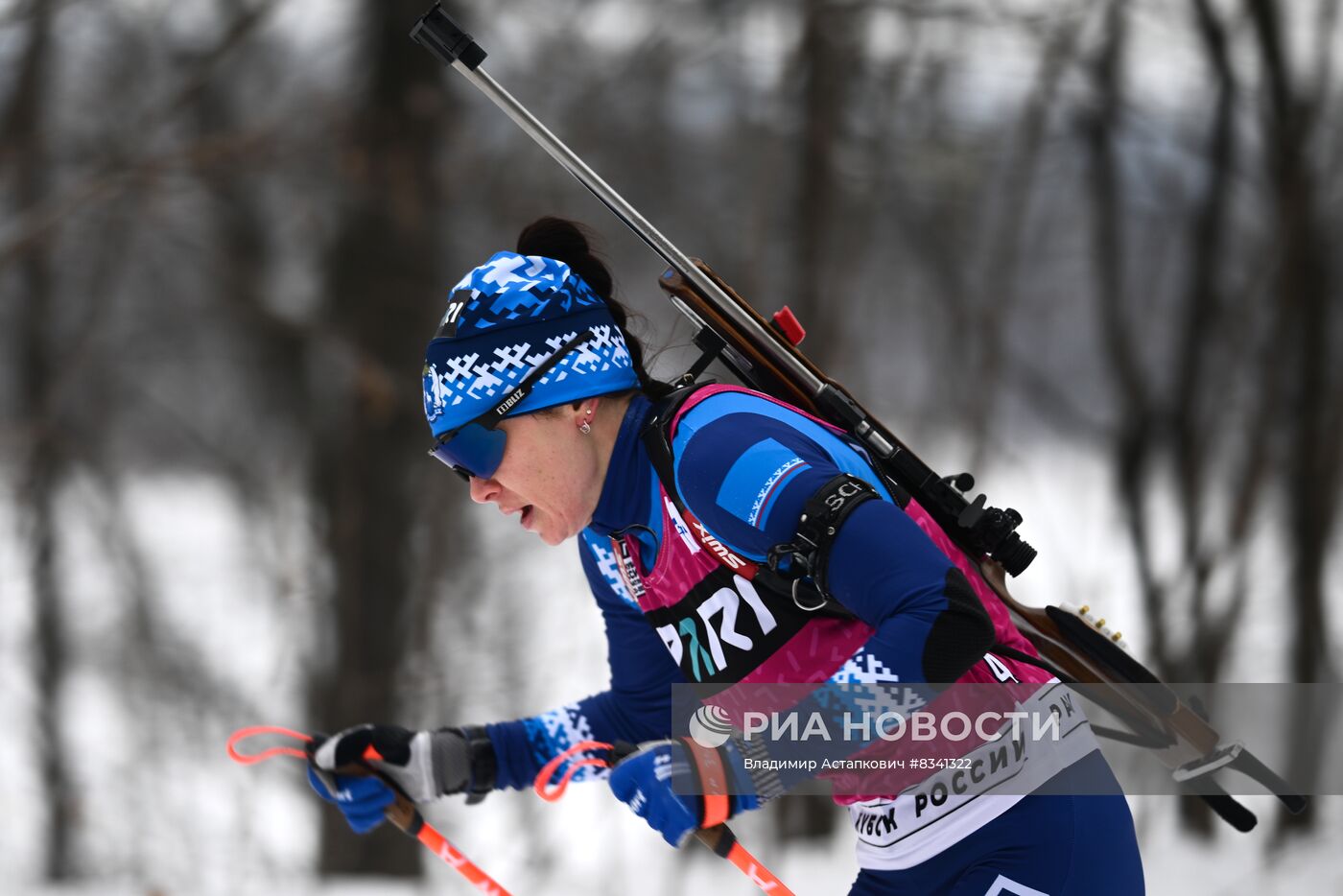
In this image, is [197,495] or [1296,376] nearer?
[1296,376]

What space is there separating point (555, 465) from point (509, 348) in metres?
0.18

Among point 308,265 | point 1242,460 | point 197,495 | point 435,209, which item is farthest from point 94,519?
point 1242,460

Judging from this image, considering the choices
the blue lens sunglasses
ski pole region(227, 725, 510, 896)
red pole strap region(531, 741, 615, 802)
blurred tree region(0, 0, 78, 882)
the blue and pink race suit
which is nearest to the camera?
the blue and pink race suit

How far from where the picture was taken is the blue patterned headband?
1.79 meters

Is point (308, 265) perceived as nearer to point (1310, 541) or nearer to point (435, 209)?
point (435, 209)

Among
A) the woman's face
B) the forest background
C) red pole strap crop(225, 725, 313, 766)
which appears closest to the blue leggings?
the woman's face

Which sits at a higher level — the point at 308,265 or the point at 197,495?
the point at 308,265

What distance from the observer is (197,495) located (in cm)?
586

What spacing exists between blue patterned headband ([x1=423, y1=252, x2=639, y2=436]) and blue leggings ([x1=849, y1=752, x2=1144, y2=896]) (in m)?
0.83

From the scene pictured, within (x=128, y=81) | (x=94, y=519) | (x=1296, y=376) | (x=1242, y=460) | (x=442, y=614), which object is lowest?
(x=442, y=614)

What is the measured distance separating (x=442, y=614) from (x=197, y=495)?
1391 mm

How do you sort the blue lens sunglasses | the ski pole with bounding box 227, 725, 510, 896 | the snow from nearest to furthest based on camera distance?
the blue lens sunglasses → the ski pole with bounding box 227, 725, 510, 896 → the snow

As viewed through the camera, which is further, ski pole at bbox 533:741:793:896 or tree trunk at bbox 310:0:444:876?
tree trunk at bbox 310:0:444:876

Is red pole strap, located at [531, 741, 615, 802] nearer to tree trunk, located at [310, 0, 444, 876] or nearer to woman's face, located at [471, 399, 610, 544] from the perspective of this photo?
woman's face, located at [471, 399, 610, 544]
